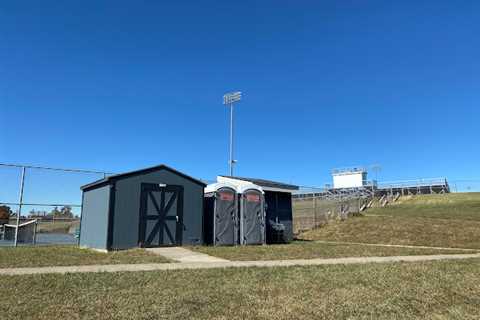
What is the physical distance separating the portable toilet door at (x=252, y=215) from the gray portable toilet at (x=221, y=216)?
0.82 ft

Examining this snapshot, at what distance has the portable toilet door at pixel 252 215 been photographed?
14.6m

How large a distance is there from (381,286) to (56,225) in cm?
1221

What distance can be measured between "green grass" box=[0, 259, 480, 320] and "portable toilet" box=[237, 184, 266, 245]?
7046mm

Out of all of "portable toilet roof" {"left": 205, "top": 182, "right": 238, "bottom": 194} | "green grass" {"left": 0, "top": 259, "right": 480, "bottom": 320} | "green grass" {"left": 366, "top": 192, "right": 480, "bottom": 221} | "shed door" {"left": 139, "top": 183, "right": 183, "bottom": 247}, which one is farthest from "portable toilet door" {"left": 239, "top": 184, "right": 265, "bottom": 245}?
"green grass" {"left": 366, "top": 192, "right": 480, "bottom": 221}

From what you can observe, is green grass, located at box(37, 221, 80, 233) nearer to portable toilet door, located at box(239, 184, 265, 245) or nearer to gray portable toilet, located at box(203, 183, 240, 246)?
gray portable toilet, located at box(203, 183, 240, 246)

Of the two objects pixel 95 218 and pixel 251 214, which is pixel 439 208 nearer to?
pixel 251 214

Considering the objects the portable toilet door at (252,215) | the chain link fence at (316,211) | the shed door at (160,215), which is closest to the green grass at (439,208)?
the chain link fence at (316,211)

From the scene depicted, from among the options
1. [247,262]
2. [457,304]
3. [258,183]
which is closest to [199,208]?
[258,183]

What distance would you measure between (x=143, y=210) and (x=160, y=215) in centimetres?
63

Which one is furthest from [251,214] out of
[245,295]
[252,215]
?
[245,295]

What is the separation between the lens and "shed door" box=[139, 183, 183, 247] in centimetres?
1271

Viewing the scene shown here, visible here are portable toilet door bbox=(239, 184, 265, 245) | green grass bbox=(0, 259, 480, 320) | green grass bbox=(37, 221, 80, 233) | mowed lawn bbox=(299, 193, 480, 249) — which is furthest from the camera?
mowed lawn bbox=(299, 193, 480, 249)

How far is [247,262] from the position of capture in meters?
8.98

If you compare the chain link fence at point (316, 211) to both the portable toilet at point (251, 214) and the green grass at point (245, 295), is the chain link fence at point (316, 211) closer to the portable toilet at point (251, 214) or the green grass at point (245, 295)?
the portable toilet at point (251, 214)
